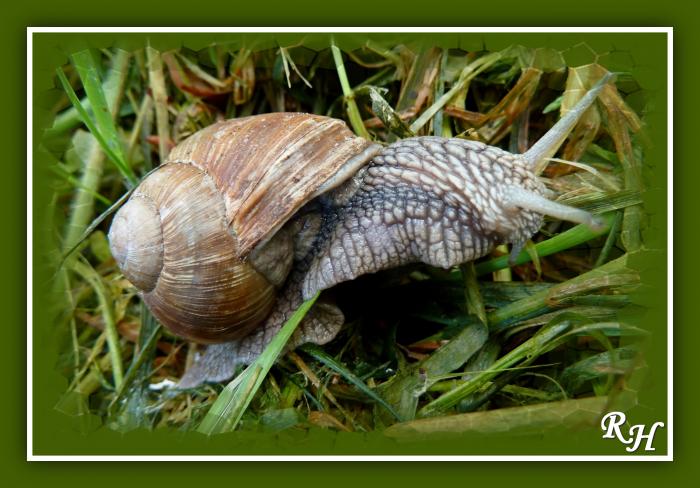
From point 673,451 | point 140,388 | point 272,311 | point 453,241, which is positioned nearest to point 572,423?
point 673,451

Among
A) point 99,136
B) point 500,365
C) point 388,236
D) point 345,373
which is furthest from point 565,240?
point 99,136

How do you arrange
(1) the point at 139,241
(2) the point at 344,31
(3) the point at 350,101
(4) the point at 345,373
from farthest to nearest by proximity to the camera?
(3) the point at 350,101, (4) the point at 345,373, (1) the point at 139,241, (2) the point at 344,31

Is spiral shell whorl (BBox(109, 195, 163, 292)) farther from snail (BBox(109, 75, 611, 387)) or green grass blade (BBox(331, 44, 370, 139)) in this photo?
green grass blade (BBox(331, 44, 370, 139))

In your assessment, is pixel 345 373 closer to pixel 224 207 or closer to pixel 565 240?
pixel 224 207

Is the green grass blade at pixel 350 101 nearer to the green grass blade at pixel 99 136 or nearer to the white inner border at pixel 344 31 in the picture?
the white inner border at pixel 344 31

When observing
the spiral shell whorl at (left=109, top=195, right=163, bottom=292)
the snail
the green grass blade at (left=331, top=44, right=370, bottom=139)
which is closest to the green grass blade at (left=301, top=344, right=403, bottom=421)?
the snail

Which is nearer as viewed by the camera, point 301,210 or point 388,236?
point 388,236

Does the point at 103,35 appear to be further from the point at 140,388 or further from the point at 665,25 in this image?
the point at 665,25

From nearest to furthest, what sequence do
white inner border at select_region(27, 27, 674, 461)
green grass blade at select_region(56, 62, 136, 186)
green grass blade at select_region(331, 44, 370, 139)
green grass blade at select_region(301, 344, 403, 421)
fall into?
white inner border at select_region(27, 27, 674, 461)
green grass blade at select_region(301, 344, 403, 421)
green grass blade at select_region(56, 62, 136, 186)
green grass blade at select_region(331, 44, 370, 139)

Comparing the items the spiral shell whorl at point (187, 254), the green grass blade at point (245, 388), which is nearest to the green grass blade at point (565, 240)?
the green grass blade at point (245, 388)
